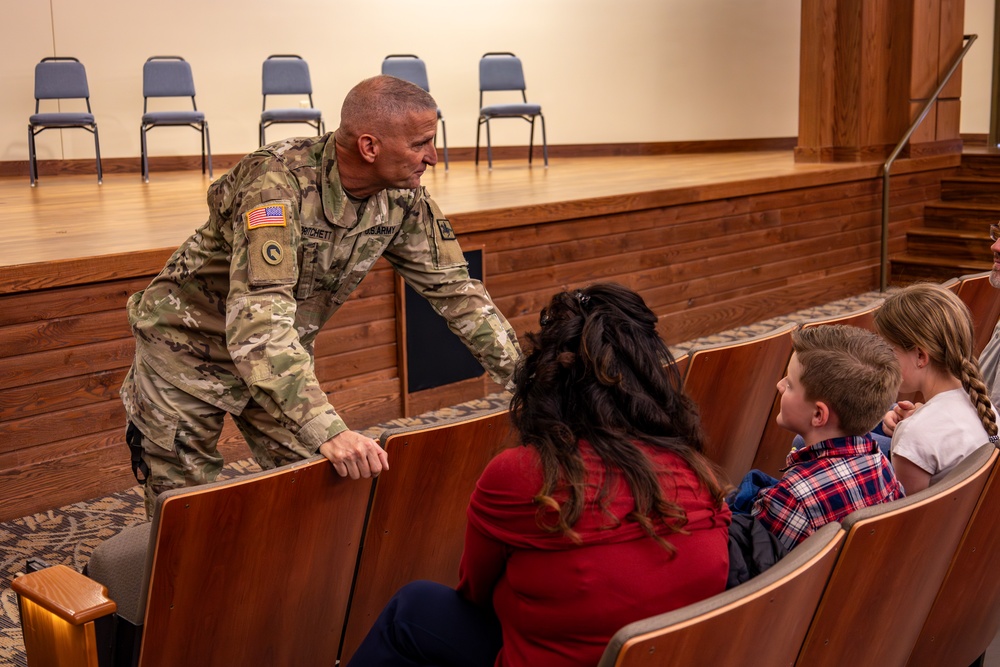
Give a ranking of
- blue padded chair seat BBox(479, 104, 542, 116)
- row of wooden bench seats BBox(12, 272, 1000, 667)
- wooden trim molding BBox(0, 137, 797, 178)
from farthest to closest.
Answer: wooden trim molding BBox(0, 137, 797, 178) → blue padded chair seat BBox(479, 104, 542, 116) → row of wooden bench seats BBox(12, 272, 1000, 667)

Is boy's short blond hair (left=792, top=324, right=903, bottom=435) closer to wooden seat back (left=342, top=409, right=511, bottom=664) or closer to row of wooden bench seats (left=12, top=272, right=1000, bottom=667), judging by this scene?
row of wooden bench seats (left=12, top=272, right=1000, bottom=667)

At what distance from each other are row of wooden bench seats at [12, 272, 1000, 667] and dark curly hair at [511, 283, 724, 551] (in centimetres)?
19

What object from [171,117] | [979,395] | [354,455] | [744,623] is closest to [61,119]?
[171,117]

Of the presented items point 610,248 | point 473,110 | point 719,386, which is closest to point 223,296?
point 719,386

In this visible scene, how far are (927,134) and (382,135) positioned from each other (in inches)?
241

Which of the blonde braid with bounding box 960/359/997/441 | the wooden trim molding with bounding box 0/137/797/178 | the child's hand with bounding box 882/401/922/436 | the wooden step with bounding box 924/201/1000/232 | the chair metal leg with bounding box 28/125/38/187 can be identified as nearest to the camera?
the blonde braid with bounding box 960/359/997/441

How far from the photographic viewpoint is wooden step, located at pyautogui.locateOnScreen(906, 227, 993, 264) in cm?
648

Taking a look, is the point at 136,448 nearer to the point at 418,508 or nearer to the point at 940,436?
the point at 418,508

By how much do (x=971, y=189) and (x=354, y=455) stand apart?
6547 millimetres

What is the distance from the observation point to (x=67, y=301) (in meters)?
3.11

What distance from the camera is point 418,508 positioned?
1819 millimetres

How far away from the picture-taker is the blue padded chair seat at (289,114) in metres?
7.18

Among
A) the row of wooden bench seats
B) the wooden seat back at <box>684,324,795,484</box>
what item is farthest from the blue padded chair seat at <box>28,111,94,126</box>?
the row of wooden bench seats

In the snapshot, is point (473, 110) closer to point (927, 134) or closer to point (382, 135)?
point (927, 134)
